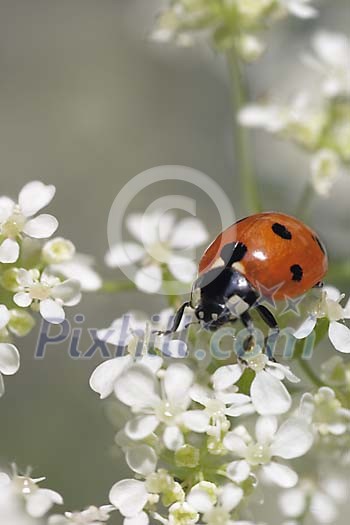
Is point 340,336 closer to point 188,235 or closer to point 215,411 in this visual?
point 215,411

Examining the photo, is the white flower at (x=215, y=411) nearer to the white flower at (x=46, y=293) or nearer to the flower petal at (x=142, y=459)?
the flower petal at (x=142, y=459)

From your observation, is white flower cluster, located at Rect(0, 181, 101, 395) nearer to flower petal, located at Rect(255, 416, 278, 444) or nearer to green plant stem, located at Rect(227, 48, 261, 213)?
flower petal, located at Rect(255, 416, 278, 444)

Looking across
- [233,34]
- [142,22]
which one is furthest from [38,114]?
[233,34]

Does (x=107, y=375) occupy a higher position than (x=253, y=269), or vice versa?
(x=253, y=269)

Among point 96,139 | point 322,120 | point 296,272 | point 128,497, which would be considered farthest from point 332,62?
point 96,139

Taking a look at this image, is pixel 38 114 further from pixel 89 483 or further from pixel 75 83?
pixel 89 483

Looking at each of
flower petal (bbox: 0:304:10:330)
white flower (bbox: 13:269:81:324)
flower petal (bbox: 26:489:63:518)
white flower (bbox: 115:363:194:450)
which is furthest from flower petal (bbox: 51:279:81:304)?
flower petal (bbox: 26:489:63:518)
